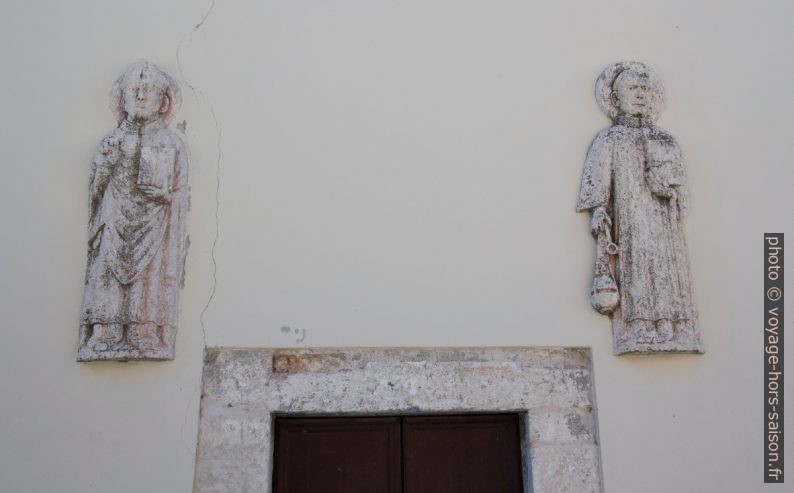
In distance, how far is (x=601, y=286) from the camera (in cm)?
384

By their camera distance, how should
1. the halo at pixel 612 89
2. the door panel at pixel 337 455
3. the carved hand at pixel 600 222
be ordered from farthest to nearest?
the halo at pixel 612 89, the carved hand at pixel 600 222, the door panel at pixel 337 455

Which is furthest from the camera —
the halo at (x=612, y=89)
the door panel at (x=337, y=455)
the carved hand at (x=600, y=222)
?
the halo at (x=612, y=89)

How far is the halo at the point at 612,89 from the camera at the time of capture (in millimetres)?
4164

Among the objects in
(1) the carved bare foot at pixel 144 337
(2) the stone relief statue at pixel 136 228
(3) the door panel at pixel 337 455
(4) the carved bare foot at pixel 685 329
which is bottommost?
(3) the door panel at pixel 337 455

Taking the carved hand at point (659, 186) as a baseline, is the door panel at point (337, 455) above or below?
below

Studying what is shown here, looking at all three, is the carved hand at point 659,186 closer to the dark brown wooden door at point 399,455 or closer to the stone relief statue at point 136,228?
the dark brown wooden door at point 399,455

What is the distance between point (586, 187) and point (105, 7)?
2492 mm

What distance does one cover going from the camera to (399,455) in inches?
149

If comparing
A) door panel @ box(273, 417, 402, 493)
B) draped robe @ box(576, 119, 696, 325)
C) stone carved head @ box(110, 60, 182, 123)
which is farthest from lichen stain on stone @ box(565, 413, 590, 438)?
stone carved head @ box(110, 60, 182, 123)

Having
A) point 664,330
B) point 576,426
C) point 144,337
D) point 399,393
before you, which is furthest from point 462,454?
point 144,337

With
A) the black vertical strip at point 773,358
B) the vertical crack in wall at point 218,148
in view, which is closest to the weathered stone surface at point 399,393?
the vertical crack in wall at point 218,148

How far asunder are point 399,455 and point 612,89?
81.2 inches

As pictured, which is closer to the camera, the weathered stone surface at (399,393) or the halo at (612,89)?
the weathered stone surface at (399,393)

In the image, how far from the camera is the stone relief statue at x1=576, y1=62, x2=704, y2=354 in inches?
150
